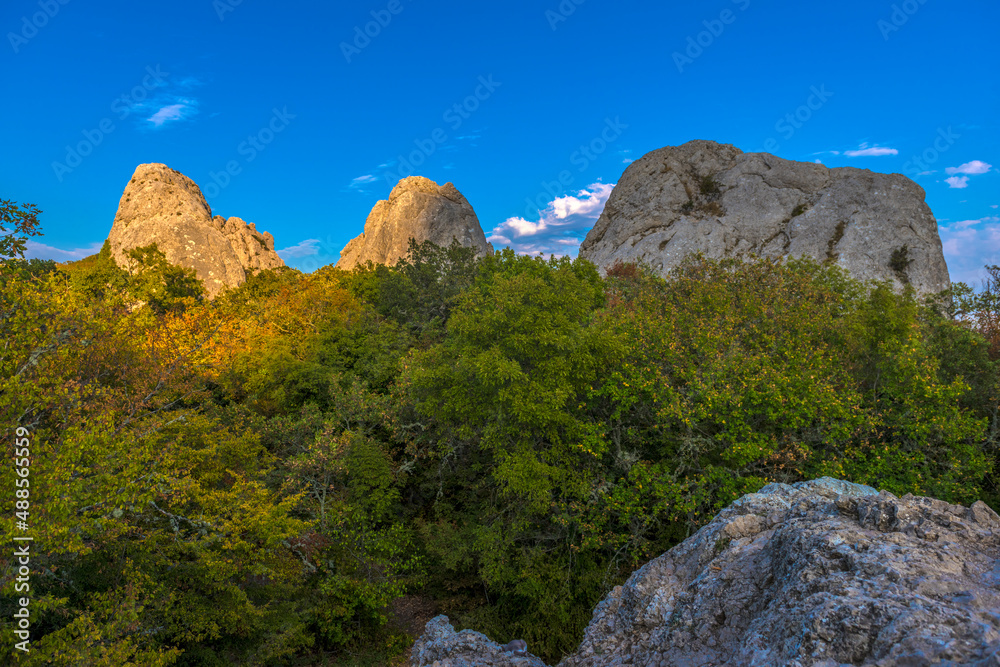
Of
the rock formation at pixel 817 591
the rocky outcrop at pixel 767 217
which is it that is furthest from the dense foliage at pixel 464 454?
the rocky outcrop at pixel 767 217

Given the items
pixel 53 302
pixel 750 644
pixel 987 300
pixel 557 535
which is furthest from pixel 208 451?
pixel 987 300

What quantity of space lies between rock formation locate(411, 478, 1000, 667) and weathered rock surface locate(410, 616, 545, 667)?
0.09 meters

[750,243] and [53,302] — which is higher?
[750,243]

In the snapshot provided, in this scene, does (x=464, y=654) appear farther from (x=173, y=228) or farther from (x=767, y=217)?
(x=767, y=217)

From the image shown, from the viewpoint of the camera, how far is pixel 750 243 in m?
54.2

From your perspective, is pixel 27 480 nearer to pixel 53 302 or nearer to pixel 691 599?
pixel 53 302

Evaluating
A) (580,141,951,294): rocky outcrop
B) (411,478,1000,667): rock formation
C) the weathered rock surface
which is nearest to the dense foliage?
the weathered rock surface

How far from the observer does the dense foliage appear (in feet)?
34.2

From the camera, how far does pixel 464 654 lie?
896 centimetres

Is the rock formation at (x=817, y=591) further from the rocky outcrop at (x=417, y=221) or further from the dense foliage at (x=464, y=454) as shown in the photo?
the rocky outcrop at (x=417, y=221)

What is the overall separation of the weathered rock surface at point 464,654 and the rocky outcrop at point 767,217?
44.4 meters

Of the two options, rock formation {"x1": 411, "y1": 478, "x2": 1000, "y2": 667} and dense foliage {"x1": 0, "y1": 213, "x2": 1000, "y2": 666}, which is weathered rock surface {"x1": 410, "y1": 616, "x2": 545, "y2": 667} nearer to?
rock formation {"x1": 411, "y1": 478, "x2": 1000, "y2": 667}

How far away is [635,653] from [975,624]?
4.10 m

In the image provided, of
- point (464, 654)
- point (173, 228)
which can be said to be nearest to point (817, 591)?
point (464, 654)
